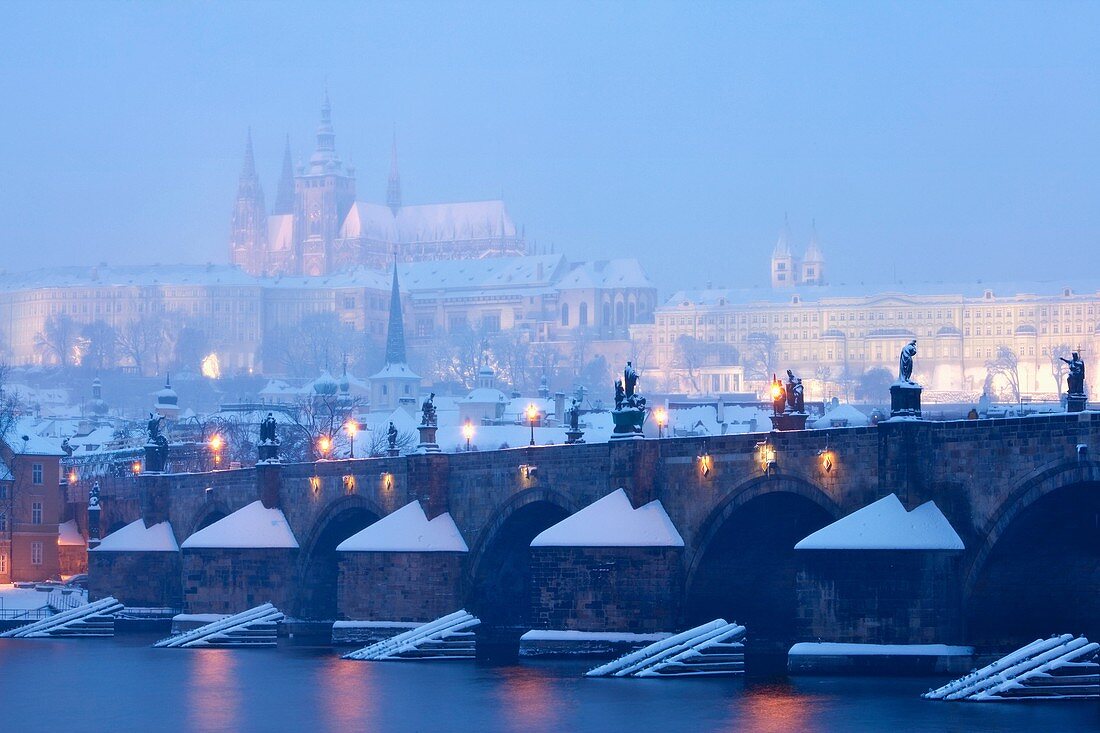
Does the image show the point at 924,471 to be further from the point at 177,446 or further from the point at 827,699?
the point at 177,446

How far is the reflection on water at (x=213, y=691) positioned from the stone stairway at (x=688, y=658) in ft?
28.0

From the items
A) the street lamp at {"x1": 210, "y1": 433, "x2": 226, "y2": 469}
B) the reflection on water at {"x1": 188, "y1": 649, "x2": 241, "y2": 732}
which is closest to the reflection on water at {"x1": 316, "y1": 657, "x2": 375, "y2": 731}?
the reflection on water at {"x1": 188, "y1": 649, "x2": 241, "y2": 732}

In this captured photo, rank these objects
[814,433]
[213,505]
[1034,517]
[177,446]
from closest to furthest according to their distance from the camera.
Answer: [1034,517] < [814,433] < [213,505] < [177,446]

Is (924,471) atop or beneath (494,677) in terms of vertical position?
atop

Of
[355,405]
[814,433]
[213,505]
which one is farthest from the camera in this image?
[355,405]

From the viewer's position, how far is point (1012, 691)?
42.6 meters

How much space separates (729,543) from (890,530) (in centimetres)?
833

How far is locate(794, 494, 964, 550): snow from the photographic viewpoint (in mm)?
45406

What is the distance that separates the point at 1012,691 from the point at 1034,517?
4512 millimetres

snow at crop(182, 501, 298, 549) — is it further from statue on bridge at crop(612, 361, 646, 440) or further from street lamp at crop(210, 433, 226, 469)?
statue on bridge at crop(612, 361, 646, 440)

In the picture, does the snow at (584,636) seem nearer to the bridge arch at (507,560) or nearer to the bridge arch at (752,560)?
the bridge arch at (752,560)

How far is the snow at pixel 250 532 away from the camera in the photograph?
70750 millimetres

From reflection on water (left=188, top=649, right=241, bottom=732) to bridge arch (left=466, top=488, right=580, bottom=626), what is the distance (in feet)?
23.5

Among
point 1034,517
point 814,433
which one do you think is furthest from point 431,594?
point 1034,517
